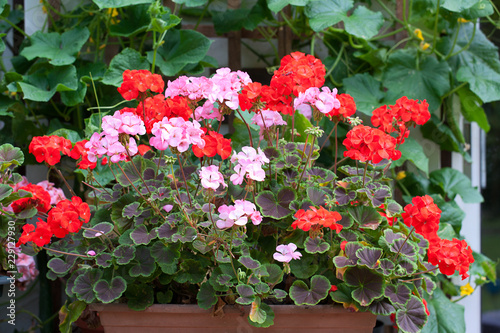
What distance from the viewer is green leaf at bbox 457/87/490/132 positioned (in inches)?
63.6

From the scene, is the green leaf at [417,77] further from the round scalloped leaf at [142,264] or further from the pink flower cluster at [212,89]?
the round scalloped leaf at [142,264]

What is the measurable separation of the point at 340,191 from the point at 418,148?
0.74 meters

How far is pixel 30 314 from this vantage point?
140cm

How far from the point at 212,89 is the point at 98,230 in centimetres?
32

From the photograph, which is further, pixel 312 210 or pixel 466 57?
pixel 466 57

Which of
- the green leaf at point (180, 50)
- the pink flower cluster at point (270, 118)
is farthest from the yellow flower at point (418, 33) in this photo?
the pink flower cluster at point (270, 118)

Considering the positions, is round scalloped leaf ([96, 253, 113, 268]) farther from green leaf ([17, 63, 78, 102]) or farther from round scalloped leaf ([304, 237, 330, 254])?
green leaf ([17, 63, 78, 102])

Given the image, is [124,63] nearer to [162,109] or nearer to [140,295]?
[162,109]

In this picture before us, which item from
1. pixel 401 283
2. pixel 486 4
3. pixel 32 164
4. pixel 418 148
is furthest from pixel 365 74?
pixel 32 164

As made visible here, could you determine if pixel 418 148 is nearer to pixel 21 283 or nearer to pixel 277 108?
pixel 277 108

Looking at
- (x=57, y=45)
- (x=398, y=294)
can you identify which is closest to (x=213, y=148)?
(x=398, y=294)

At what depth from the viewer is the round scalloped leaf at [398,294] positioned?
748 millimetres

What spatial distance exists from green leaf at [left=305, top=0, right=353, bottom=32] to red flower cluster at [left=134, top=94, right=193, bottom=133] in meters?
0.69

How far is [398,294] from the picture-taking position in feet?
2.49
